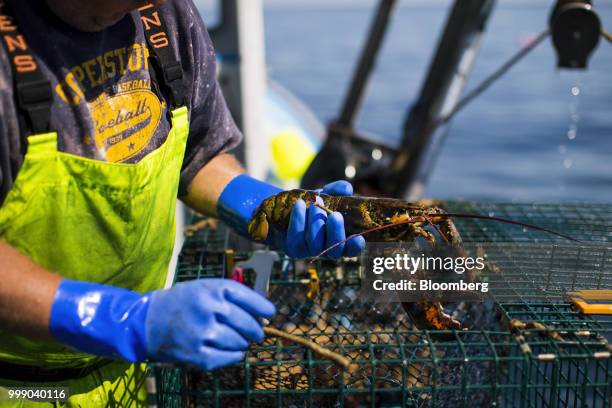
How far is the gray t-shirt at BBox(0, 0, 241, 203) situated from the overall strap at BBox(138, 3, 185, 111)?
24 mm

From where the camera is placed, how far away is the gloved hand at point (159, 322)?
5.58 ft

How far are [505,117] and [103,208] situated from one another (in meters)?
15.2

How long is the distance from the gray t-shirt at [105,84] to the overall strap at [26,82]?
0.06ft

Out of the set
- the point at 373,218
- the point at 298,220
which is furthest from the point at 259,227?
the point at 373,218

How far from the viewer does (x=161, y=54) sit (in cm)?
217

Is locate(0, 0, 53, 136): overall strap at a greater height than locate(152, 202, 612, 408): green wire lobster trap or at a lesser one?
greater

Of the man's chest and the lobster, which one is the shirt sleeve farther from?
the lobster

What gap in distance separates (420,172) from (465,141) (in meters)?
9.32

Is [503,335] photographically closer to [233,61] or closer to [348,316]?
[348,316]

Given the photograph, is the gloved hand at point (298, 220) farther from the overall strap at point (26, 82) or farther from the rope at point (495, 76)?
the rope at point (495, 76)

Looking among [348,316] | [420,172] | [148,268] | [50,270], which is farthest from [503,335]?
[420,172]

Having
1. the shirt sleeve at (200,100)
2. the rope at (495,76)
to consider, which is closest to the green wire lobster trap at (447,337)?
the shirt sleeve at (200,100)

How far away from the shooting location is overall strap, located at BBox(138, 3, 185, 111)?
2166 mm

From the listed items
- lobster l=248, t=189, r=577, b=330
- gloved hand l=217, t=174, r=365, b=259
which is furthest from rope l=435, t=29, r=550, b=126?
gloved hand l=217, t=174, r=365, b=259
